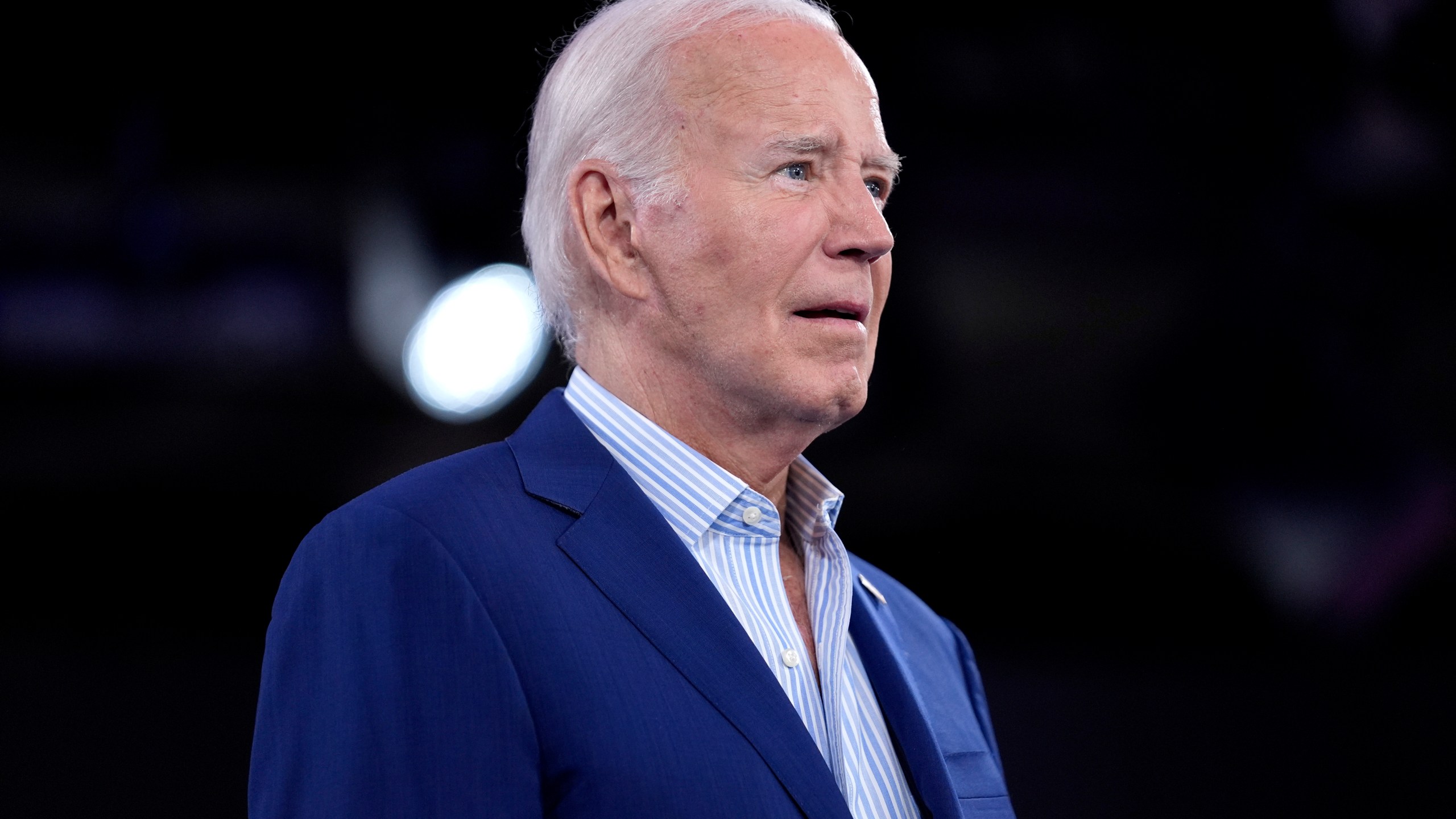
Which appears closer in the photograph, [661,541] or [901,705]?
[661,541]

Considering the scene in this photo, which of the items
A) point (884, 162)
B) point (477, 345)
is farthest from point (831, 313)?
point (477, 345)

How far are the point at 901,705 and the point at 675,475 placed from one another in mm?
379

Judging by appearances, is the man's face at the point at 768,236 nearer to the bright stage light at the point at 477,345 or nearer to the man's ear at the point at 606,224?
the man's ear at the point at 606,224

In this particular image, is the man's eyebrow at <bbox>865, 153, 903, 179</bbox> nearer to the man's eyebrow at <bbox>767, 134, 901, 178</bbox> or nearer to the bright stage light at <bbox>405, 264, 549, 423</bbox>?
the man's eyebrow at <bbox>767, 134, 901, 178</bbox>

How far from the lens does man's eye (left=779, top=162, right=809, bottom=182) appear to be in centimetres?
129

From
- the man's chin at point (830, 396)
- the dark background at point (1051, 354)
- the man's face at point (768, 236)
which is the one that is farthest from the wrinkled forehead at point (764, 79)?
the dark background at point (1051, 354)

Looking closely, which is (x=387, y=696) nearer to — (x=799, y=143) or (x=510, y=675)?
(x=510, y=675)

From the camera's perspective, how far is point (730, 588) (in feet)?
4.01

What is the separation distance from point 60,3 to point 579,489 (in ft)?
6.17

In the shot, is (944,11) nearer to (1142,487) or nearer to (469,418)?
(1142,487)

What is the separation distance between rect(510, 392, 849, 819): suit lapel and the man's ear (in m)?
0.20

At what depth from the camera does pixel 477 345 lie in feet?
8.54

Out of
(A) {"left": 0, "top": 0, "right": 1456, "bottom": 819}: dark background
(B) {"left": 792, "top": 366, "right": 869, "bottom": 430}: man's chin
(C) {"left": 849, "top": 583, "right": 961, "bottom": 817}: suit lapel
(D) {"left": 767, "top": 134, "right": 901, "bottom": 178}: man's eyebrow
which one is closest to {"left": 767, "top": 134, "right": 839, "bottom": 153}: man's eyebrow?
(D) {"left": 767, "top": 134, "right": 901, "bottom": 178}: man's eyebrow

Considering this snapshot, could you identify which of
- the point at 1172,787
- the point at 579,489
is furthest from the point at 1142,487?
the point at 579,489
